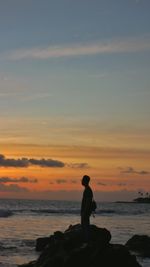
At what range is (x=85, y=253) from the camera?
18.8 m

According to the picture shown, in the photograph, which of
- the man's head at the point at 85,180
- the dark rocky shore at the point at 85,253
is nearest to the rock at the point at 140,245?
the dark rocky shore at the point at 85,253

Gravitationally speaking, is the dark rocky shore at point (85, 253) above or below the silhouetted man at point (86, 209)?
below

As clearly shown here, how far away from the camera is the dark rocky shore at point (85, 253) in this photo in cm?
1855

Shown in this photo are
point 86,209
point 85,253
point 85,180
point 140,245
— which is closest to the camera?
point 85,253

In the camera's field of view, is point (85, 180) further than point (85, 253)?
Yes

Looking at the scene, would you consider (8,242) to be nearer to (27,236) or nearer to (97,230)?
(27,236)

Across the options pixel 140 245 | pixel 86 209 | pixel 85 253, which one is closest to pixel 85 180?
pixel 86 209

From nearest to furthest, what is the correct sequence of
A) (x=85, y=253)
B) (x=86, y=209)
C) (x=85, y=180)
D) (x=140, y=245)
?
(x=85, y=253), (x=85, y=180), (x=86, y=209), (x=140, y=245)

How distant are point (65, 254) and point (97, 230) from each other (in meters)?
1.91

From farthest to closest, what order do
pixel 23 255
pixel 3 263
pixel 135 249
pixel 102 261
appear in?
pixel 135 249 → pixel 23 255 → pixel 3 263 → pixel 102 261

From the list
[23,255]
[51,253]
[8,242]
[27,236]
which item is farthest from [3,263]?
[27,236]

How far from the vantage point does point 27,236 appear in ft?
125

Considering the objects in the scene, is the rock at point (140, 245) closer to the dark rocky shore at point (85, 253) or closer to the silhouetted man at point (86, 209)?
the dark rocky shore at point (85, 253)

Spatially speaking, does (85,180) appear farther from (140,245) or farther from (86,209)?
(140,245)
